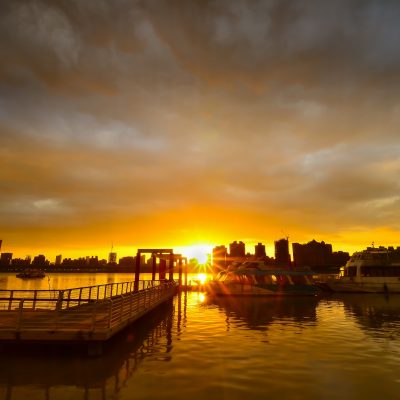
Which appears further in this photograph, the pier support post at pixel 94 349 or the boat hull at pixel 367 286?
the boat hull at pixel 367 286

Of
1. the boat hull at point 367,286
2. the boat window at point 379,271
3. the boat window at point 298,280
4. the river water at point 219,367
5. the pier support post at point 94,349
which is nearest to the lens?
the river water at point 219,367

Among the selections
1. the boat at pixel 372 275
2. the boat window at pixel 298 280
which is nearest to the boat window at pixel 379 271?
the boat at pixel 372 275

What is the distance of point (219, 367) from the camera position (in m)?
13.2

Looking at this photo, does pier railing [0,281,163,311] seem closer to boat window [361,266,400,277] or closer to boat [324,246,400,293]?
boat [324,246,400,293]

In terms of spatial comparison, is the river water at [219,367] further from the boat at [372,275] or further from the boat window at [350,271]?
the boat window at [350,271]

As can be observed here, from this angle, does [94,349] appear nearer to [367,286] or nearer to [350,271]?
[367,286]

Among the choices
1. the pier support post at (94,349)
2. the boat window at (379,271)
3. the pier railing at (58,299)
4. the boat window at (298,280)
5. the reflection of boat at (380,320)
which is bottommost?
the reflection of boat at (380,320)

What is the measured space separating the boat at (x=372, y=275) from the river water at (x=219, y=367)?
3437 centimetres

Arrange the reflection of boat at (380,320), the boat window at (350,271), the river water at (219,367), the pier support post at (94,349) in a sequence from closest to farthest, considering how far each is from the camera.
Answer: the river water at (219,367) → the pier support post at (94,349) → the reflection of boat at (380,320) → the boat window at (350,271)

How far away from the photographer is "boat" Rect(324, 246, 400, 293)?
52.2 meters

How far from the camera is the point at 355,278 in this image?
54.0 metres

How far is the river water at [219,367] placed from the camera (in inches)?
413

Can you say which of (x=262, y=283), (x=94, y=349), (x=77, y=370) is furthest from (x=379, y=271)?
(x=77, y=370)

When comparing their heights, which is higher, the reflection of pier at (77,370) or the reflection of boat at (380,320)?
the reflection of boat at (380,320)
